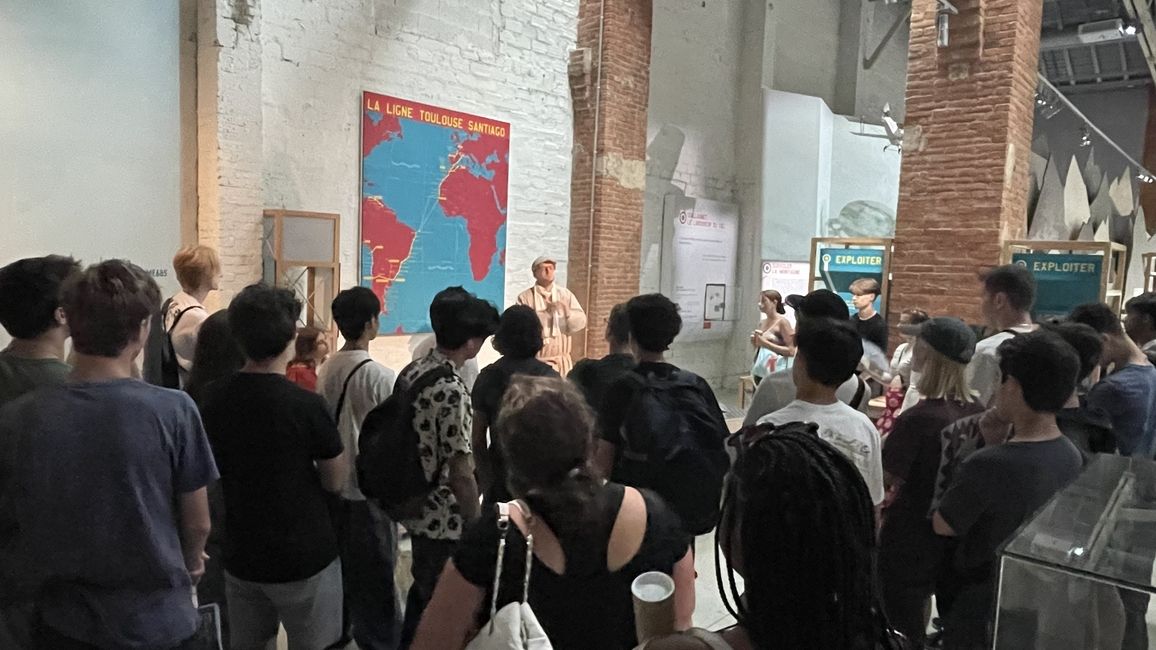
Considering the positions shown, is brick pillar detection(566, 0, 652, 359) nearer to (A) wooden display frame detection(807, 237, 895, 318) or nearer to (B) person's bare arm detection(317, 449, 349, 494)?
(A) wooden display frame detection(807, 237, 895, 318)

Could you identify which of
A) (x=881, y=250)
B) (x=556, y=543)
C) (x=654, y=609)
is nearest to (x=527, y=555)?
(x=556, y=543)

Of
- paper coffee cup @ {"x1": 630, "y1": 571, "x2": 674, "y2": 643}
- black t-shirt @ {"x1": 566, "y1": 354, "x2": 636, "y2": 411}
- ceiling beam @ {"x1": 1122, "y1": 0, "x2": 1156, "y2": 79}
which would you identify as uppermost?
ceiling beam @ {"x1": 1122, "y1": 0, "x2": 1156, "y2": 79}

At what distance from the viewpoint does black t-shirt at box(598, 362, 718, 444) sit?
2.50m

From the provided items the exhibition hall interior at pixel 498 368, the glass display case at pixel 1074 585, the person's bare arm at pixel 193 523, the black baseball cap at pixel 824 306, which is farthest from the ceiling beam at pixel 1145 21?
the person's bare arm at pixel 193 523

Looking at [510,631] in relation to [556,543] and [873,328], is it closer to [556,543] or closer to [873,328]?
[556,543]

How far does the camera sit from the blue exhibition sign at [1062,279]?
5.05 meters

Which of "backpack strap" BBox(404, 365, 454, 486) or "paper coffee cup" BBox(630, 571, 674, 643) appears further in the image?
"backpack strap" BBox(404, 365, 454, 486)

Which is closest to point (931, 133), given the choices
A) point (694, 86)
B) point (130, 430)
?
point (694, 86)

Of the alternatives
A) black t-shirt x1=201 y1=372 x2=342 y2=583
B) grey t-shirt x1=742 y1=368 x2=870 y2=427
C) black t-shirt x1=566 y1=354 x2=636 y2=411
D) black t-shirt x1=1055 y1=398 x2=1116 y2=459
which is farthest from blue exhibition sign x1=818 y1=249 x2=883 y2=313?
black t-shirt x1=201 y1=372 x2=342 y2=583

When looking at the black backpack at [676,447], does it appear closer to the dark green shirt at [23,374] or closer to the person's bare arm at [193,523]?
the person's bare arm at [193,523]

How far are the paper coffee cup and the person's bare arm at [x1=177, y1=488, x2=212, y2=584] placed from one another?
1.07m

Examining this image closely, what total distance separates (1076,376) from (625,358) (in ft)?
4.69

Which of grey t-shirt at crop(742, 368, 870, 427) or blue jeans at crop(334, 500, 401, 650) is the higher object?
grey t-shirt at crop(742, 368, 870, 427)

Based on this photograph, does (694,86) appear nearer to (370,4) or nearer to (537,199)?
(537,199)
